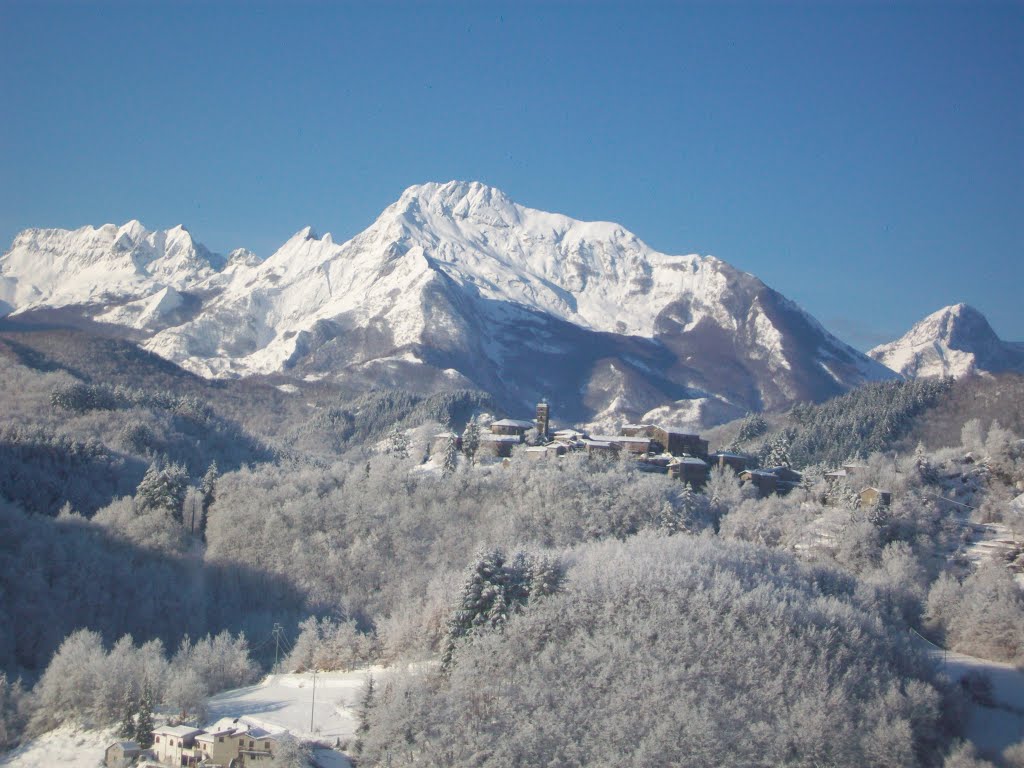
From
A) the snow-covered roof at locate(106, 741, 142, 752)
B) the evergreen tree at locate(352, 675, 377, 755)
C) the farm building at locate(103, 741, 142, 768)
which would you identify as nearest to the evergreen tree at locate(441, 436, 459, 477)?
the evergreen tree at locate(352, 675, 377, 755)

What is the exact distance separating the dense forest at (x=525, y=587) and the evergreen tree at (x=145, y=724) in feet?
1.82

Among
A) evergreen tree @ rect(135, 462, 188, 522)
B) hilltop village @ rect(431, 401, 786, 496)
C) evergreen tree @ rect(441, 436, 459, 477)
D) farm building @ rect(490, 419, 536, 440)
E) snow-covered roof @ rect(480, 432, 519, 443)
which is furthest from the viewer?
farm building @ rect(490, 419, 536, 440)

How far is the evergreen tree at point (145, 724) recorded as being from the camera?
47.8 meters

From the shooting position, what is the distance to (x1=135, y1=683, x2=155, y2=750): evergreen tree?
157 feet

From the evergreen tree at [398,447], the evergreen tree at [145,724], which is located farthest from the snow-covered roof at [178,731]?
the evergreen tree at [398,447]

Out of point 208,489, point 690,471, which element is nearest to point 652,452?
point 690,471

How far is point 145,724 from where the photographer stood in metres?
48.3

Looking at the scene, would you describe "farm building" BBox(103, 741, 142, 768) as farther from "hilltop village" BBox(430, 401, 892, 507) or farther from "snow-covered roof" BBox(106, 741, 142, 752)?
"hilltop village" BBox(430, 401, 892, 507)

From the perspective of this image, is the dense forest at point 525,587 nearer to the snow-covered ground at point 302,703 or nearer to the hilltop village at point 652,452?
the snow-covered ground at point 302,703

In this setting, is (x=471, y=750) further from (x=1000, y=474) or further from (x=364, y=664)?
(x=1000, y=474)

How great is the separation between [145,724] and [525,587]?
19.3 m

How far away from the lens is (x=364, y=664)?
60.4 metres

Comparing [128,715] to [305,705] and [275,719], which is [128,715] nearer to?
[275,719]

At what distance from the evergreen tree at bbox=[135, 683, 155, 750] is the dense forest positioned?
1.82 feet
